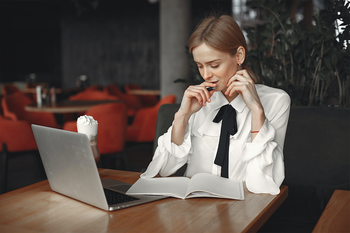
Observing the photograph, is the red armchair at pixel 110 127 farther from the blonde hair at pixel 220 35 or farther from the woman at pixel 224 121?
the blonde hair at pixel 220 35

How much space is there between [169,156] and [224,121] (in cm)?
29

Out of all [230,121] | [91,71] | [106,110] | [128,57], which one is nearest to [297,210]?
[230,121]

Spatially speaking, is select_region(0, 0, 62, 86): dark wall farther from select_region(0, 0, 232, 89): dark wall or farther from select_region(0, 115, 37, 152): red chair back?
select_region(0, 115, 37, 152): red chair back

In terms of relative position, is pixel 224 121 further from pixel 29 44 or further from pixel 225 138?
pixel 29 44

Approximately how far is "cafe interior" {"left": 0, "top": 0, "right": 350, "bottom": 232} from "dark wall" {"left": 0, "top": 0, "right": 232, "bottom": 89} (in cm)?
3

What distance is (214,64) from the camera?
1406 mm

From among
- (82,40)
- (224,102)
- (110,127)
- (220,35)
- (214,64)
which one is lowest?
(110,127)

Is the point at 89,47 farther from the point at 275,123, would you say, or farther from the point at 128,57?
the point at 275,123

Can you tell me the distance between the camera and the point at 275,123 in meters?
1.41

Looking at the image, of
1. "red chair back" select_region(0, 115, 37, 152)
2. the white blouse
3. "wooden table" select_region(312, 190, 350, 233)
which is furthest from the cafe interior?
"wooden table" select_region(312, 190, 350, 233)

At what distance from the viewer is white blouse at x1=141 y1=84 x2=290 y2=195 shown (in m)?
1.29

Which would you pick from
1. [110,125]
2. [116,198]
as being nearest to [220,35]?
[116,198]

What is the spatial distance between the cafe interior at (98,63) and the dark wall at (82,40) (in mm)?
31

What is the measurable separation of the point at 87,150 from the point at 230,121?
0.71m
